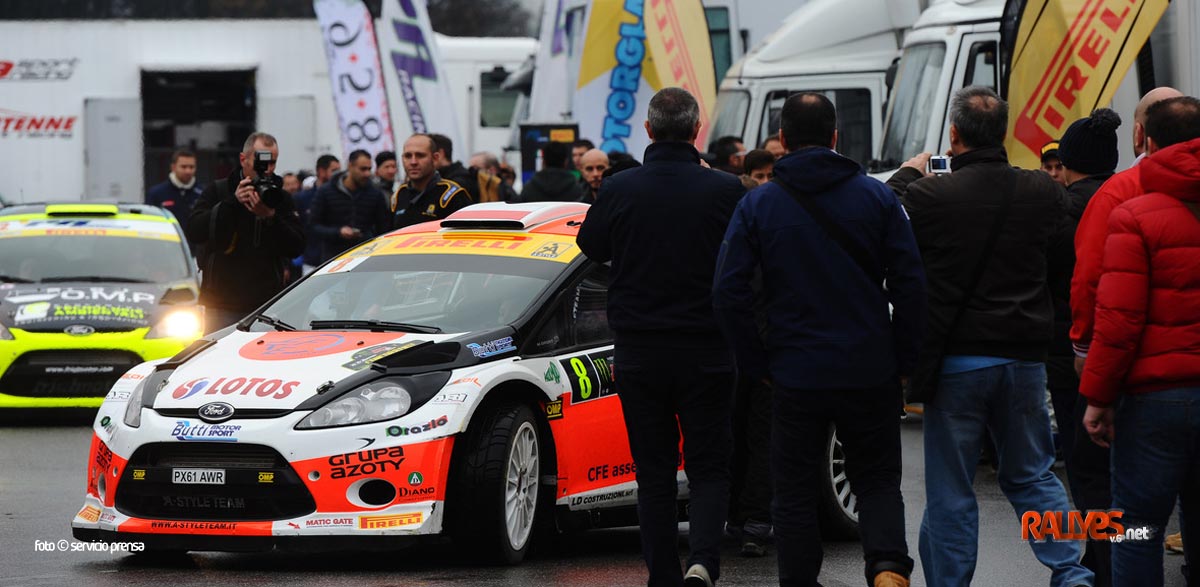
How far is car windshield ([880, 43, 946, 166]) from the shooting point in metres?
14.7

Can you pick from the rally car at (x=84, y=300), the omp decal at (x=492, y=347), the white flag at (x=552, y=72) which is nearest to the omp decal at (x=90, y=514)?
the omp decal at (x=492, y=347)

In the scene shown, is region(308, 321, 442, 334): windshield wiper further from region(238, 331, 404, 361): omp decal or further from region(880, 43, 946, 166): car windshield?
region(880, 43, 946, 166): car windshield

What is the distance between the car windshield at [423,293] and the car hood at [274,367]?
0.23 metres

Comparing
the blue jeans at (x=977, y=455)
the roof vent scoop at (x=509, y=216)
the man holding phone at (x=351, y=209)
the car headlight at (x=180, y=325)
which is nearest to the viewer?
the blue jeans at (x=977, y=455)

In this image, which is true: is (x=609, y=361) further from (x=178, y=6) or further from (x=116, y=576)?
(x=178, y=6)

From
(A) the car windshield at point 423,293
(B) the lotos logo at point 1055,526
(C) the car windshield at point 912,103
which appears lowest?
(B) the lotos logo at point 1055,526

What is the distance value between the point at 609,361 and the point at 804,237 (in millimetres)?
2453

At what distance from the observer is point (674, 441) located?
7.00 meters

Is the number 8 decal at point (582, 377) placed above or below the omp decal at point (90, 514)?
above

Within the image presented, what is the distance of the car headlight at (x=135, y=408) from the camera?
795 centimetres

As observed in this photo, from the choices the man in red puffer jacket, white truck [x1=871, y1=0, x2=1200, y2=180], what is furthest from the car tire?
white truck [x1=871, y1=0, x2=1200, y2=180]

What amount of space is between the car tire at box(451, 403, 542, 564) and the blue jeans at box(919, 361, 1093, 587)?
1.91 meters

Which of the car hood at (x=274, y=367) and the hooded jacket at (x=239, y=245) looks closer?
the car hood at (x=274, y=367)

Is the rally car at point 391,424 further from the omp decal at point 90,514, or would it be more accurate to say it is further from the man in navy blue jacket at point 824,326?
the man in navy blue jacket at point 824,326
